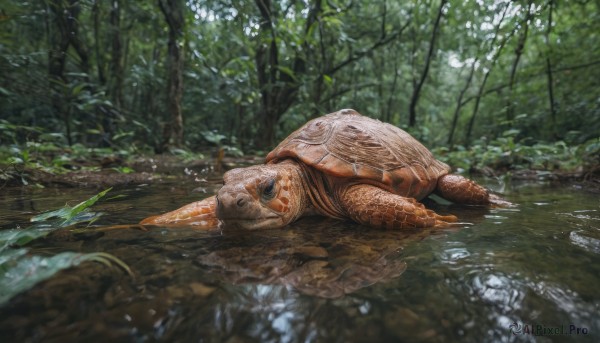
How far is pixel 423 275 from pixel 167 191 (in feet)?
10.2

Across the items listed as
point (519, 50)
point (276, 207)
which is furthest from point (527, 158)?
point (276, 207)

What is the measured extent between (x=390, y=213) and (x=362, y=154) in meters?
0.74

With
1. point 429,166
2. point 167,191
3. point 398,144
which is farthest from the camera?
point 167,191

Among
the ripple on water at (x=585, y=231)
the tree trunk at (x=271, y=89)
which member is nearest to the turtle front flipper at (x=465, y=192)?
the ripple on water at (x=585, y=231)

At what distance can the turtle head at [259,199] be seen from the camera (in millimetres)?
1816

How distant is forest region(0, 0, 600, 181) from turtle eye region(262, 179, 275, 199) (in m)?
3.33

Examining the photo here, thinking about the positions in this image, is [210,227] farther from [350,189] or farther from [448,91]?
[448,91]

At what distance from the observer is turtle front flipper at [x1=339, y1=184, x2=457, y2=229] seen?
200cm

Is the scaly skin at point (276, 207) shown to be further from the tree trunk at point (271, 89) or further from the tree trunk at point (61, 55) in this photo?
the tree trunk at point (271, 89)

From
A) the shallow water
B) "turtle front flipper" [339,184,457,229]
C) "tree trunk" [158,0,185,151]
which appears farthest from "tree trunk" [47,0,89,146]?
"turtle front flipper" [339,184,457,229]

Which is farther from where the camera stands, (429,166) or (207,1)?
(207,1)

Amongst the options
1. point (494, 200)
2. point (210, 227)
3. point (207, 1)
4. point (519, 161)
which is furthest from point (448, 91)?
point (210, 227)

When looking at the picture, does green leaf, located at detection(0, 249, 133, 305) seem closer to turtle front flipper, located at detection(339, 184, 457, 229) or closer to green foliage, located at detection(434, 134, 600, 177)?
turtle front flipper, located at detection(339, 184, 457, 229)

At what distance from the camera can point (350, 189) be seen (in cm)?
243
